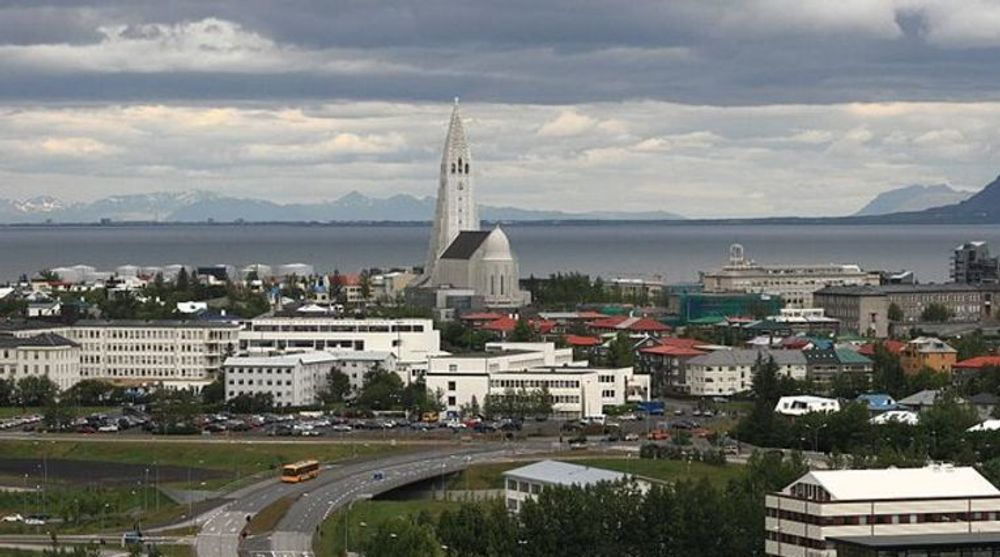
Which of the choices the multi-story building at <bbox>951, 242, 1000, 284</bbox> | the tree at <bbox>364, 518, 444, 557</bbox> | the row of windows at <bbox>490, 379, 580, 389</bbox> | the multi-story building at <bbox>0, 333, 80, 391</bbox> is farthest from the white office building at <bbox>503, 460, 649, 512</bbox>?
the multi-story building at <bbox>951, 242, 1000, 284</bbox>

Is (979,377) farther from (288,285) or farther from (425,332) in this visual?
(288,285)

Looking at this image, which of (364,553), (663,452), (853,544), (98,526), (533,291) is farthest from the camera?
(533,291)

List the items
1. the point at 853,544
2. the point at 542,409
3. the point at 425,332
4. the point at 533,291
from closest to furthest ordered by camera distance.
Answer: the point at 853,544 → the point at 542,409 → the point at 425,332 → the point at 533,291

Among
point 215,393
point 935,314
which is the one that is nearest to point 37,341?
point 215,393

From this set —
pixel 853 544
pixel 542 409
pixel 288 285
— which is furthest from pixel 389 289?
pixel 853 544

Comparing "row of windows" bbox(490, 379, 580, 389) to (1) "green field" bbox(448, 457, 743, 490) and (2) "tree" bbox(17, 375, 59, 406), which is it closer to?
(2) "tree" bbox(17, 375, 59, 406)

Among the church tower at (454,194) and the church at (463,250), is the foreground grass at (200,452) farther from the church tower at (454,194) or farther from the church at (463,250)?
the church tower at (454,194)
